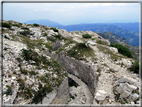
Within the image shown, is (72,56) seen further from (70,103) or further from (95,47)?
(70,103)

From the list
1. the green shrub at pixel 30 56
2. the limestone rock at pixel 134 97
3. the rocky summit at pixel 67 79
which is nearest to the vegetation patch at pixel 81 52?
the rocky summit at pixel 67 79

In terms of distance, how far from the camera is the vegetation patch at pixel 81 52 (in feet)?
44.8

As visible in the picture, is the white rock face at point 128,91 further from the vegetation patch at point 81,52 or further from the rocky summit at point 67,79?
the vegetation patch at point 81,52

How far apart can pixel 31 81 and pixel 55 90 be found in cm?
212

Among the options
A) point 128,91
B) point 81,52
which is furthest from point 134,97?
point 81,52

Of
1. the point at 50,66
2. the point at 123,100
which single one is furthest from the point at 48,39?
the point at 123,100

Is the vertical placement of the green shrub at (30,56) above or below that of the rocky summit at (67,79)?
above

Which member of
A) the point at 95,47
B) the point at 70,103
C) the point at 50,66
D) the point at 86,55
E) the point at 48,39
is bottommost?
the point at 70,103

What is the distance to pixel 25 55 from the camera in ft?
30.9

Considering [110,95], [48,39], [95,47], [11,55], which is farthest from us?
[48,39]

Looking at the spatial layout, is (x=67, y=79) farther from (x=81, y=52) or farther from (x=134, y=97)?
(x=81, y=52)

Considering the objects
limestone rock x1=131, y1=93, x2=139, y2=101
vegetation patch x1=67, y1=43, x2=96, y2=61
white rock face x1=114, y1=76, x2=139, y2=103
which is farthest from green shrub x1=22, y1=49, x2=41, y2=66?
limestone rock x1=131, y1=93, x2=139, y2=101

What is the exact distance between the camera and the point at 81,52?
14523 millimetres

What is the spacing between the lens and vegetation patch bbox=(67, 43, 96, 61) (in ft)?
44.8
